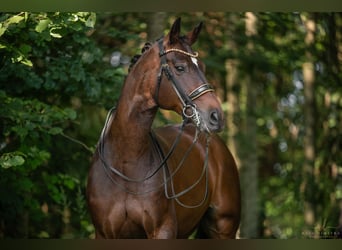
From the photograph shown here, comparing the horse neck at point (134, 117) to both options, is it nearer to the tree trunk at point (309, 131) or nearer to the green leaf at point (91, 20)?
the green leaf at point (91, 20)

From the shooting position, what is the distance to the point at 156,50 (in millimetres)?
5363

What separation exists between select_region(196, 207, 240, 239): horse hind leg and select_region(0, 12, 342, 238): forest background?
1300mm

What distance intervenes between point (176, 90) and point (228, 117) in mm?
8978

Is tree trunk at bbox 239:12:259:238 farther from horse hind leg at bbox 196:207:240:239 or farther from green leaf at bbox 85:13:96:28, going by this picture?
green leaf at bbox 85:13:96:28

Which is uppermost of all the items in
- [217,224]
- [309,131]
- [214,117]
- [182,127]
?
[214,117]

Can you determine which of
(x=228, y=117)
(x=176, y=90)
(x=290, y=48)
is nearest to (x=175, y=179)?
(x=176, y=90)

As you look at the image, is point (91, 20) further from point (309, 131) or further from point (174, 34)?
point (309, 131)

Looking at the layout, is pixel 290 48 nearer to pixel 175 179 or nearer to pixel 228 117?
pixel 228 117

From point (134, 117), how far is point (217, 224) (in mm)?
1820

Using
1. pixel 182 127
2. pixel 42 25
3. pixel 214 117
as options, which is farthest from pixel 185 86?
pixel 42 25

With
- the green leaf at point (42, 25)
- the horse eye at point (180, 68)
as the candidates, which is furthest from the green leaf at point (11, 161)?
the horse eye at point (180, 68)

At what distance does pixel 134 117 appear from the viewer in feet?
17.8

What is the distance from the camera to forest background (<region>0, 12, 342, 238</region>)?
6902 millimetres

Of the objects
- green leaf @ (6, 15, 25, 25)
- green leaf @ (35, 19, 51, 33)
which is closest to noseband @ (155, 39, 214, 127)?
green leaf @ (35, 19, 51, 33)
